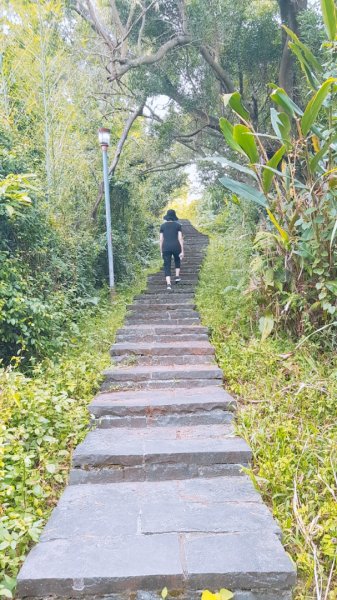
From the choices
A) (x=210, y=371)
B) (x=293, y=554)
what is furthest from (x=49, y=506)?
(x=210, y=371)

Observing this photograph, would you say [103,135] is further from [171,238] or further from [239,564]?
[239,564]

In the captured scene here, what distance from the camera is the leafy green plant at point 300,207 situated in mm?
3490

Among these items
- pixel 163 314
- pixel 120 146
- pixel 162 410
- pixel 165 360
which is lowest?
pixel 162 410

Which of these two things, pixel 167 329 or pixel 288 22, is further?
pixel 288 22

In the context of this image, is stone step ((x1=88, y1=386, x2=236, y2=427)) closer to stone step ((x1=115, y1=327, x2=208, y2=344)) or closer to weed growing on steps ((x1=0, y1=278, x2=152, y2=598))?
weed growing on steps ((x1=0, y1=278, x2=152, y2=598))

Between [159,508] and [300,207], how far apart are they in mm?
2812

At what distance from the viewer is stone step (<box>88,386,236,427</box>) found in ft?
10.2

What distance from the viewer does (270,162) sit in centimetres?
359

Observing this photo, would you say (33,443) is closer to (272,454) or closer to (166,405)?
(166,405)

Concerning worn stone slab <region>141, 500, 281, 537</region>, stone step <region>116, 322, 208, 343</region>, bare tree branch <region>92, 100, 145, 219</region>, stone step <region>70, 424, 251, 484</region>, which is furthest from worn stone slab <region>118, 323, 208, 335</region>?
bare tree branch <region>92, 100, 145, 219</region>

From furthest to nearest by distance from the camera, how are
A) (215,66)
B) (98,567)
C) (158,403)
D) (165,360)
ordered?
(215,66) < (165,360) < (158,403) < (98,567)

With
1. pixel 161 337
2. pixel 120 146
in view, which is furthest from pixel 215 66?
pixel 161 337

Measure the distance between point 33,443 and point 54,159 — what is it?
3964 mm

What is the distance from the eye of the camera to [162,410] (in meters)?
3.19
